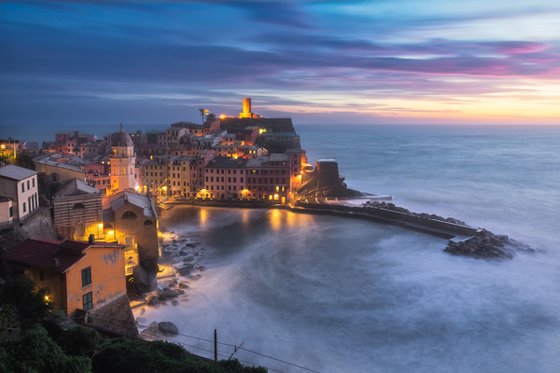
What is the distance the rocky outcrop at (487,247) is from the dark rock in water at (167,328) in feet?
57.4

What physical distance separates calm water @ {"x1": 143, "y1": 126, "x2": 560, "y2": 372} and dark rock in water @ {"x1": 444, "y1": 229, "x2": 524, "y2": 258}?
0.85m

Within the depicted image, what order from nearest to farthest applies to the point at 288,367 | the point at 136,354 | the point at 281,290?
the point at 136,354, the point at 288,367, the point at 281,290

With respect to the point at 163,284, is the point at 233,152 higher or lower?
higher

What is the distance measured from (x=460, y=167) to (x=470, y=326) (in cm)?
5545

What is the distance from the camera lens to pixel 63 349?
10.7 m

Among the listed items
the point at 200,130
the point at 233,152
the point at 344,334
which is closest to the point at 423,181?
the point at 233,152

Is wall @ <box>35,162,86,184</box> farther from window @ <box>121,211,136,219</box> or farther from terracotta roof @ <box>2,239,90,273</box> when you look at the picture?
terracotta roof @ <box>2,239,90,273</box>

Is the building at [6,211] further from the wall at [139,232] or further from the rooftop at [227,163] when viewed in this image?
the rooftop at [227,163]

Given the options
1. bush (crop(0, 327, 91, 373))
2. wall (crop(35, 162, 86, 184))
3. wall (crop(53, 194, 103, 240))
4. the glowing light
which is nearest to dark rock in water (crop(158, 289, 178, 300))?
wall (crop(53, 194, 103, 240))

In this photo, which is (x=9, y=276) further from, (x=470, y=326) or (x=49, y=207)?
(x=470, y=326)

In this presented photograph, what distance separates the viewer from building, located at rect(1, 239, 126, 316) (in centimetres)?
1319

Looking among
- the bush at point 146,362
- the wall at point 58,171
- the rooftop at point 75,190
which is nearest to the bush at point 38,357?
the bush at point 146,362

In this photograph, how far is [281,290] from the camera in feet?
70.8

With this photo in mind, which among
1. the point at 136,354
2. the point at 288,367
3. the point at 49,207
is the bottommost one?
the point at 288,367
